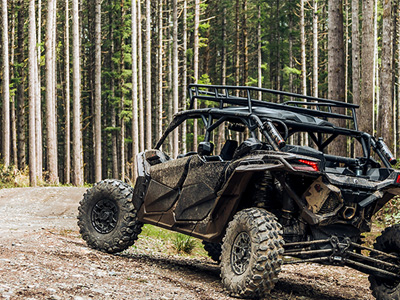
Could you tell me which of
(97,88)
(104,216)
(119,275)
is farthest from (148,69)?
(119,275)

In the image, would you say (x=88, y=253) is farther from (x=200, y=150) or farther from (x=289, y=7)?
(x=289, y=7)

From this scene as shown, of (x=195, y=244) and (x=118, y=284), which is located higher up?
(x=118, y=284)

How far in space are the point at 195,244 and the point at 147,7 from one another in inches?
942

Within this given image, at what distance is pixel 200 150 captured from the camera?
6.84 m

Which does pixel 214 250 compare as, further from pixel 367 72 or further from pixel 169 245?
pixel 367 72

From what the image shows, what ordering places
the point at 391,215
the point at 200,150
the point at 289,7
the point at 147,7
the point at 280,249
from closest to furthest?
the point at 280,249, the point at 200,150, the point at 391,215, the point at 147,7, the point at 289,7

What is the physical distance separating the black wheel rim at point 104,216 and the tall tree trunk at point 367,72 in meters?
8.13

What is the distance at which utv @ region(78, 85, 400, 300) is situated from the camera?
560 cm

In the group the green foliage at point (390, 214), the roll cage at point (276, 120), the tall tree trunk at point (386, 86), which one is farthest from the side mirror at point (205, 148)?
the tall tree trunk at point (386, 86)

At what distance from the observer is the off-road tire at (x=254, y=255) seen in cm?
554

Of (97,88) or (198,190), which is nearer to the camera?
(198,190)

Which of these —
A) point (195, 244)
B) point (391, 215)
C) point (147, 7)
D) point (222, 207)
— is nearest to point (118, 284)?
point (222, 207)

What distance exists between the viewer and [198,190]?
6.86 meters

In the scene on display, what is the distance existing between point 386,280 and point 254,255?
190 centimetres
